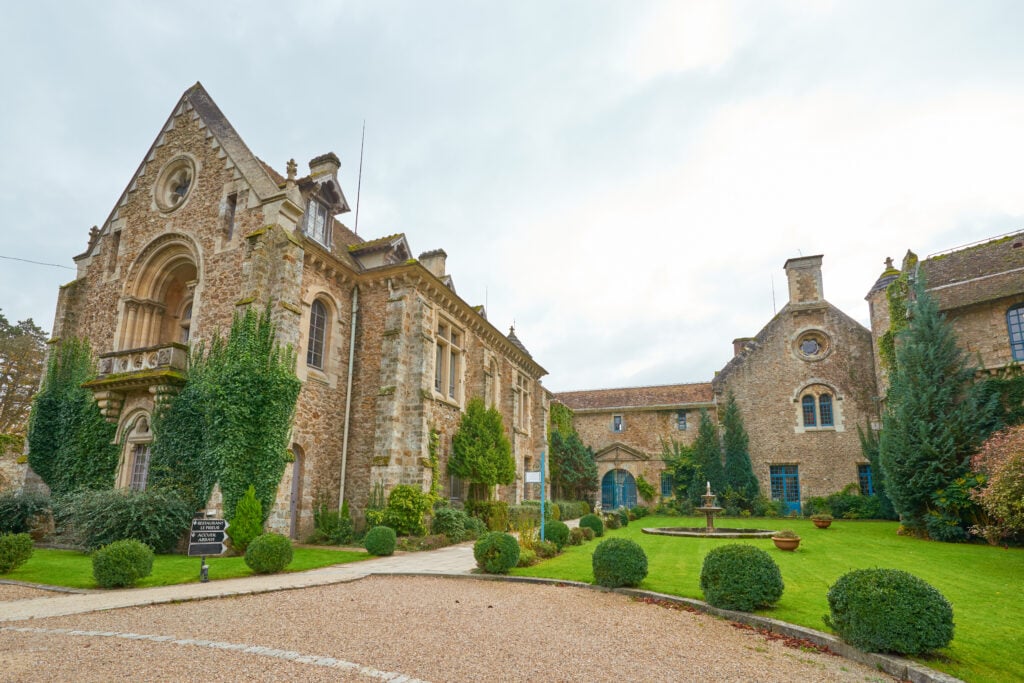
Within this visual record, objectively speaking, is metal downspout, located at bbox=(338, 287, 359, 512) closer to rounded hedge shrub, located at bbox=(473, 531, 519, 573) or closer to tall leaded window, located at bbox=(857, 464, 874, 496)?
rounded hedge shrub, located at bbox=(473, 531, 519, 573)

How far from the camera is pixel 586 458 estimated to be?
107 ft

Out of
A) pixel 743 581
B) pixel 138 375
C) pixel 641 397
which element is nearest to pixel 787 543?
pixel 743 581

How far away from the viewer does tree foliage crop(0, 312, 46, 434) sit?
30.3 meters

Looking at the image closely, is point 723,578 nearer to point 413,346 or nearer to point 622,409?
point 413,346

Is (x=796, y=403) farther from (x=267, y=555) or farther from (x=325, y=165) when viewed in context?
(x=267, y=555)

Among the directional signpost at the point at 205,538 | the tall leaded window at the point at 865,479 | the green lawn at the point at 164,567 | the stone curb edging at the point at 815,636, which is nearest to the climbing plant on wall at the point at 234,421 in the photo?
the green lawn at the point at 164,567

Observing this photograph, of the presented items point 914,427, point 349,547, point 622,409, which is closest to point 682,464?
point 622,409

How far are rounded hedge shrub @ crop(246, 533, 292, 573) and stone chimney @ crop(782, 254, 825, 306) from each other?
93.7 feet

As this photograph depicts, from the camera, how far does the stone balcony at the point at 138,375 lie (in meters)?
14.9

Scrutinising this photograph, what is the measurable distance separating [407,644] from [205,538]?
6.08 meters

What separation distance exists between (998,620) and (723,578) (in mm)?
3605

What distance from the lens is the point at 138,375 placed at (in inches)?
603

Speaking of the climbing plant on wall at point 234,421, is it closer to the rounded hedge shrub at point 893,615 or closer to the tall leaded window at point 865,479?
the rounded hedge shrub at point 893,615

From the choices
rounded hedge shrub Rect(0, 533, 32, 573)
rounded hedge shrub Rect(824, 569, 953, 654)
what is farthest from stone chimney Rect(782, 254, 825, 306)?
rounded hedge shrub Rect(0, 533, 32, 573)
